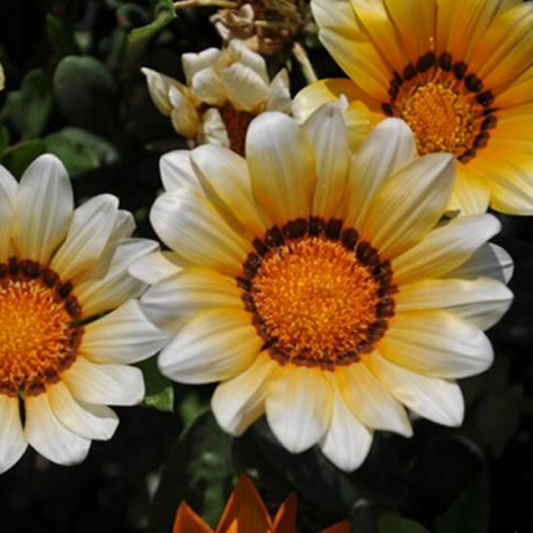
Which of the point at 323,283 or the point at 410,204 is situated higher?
the point at 410,204

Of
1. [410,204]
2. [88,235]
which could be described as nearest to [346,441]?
[410,204]

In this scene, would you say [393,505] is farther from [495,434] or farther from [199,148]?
[199,148]

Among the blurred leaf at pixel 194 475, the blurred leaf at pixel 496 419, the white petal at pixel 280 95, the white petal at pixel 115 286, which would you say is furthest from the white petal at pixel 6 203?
the blurred leaf at pixel 496 419

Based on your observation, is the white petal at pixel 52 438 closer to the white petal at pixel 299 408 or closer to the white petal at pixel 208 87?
the white petal at pixel 299 408

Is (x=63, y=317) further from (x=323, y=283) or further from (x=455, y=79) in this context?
(x=455, y=79)

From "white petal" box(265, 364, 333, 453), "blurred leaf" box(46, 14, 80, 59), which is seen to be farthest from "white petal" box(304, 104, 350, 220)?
"blurred leaf" box(46, 14, 80, 59)

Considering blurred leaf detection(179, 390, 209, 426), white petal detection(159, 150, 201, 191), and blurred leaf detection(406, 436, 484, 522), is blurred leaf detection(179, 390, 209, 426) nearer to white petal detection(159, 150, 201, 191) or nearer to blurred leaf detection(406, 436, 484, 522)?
blurred leaf detection(406, 436, 484, 522)
